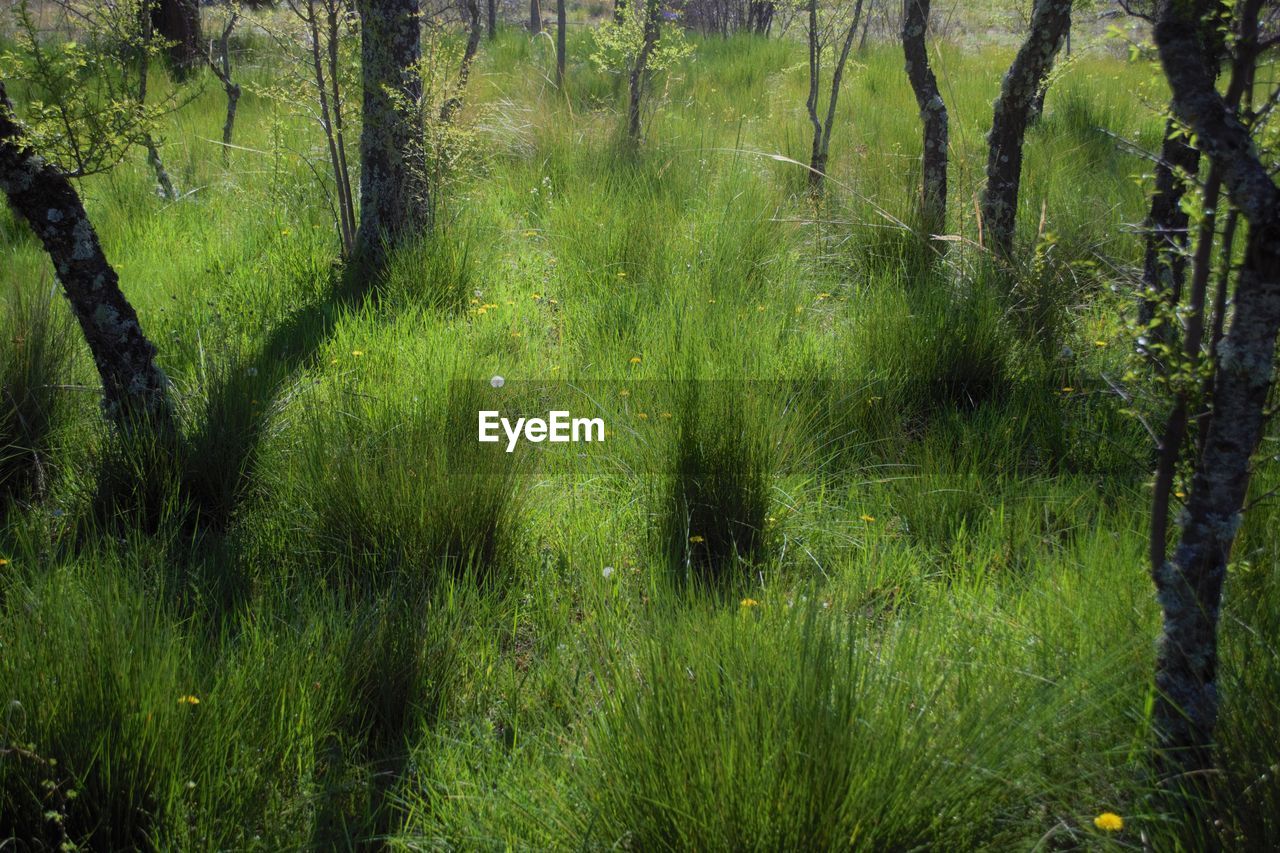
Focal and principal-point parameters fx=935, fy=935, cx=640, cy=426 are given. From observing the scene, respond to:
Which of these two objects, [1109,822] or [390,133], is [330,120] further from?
[1109,822]

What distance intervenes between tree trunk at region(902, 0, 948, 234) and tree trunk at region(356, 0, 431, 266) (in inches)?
105

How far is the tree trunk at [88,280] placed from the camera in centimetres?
316

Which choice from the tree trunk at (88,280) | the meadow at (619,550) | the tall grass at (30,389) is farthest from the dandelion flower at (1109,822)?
the tall grass at (30,389)

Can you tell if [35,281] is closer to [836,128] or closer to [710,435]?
[710,435]

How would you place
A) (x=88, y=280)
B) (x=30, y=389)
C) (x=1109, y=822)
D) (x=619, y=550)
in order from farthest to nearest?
(x=30, y=389) → (x=88, y=280) → (x=619, y=550) → (x=1109, y=822)

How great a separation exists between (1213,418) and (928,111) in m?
3.93

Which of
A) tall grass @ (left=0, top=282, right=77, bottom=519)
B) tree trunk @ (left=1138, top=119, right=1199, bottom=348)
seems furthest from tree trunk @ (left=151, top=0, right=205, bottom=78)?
tree trunk @ (left=1138, top=119, right=1199, bottom=348)

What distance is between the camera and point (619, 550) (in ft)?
9.36

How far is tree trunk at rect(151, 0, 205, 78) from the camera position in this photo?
9.97 meters

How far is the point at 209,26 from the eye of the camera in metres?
15.6

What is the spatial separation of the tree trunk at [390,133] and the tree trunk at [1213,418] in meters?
3.90

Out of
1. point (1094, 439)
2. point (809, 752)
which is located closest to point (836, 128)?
point (1094, 439)

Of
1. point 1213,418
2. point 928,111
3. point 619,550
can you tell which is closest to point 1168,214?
point 928,111

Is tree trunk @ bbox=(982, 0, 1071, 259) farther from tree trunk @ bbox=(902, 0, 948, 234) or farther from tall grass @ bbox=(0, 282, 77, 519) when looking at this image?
tall grass @ bbox=(0, 282, 77, 519)
